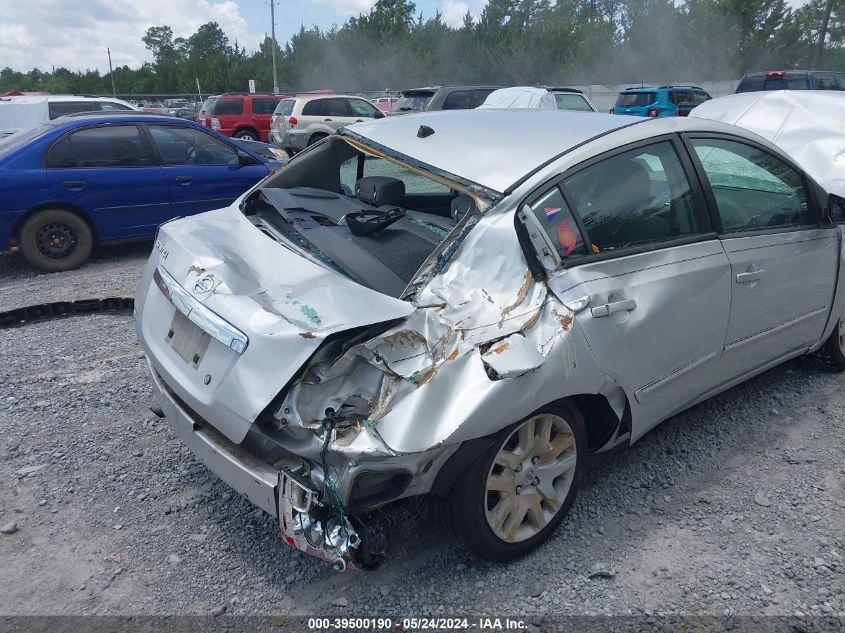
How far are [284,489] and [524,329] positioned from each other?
987mm

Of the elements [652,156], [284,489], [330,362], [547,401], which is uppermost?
[652,156]

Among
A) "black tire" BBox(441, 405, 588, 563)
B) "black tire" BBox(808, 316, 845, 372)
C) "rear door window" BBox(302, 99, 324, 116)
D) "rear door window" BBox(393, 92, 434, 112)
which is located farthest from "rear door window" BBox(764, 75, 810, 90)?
"black tire" BBox(441, 405, 588, 563)

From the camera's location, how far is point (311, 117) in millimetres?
16953

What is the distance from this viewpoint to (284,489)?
2.25 meters

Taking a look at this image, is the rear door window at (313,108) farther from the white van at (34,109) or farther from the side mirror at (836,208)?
the side mirror at (836,208)

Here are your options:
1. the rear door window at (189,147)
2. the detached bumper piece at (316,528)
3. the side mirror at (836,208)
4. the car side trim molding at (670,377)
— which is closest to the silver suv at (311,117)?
the rear door window at (189,147)

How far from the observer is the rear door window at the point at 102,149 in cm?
688

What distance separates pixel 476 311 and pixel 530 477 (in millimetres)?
700

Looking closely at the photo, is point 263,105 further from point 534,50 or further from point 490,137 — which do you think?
point 534,50

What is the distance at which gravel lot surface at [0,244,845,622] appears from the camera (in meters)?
2.54

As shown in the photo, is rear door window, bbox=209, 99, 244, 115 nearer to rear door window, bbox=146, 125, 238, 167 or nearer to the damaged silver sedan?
rear door window, bbox=146, 125, 238, 167

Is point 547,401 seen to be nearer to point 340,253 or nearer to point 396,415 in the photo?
point 396,415

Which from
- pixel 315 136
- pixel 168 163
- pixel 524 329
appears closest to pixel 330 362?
pixel 524 329

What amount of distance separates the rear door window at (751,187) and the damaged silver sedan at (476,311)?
0.5 inches
